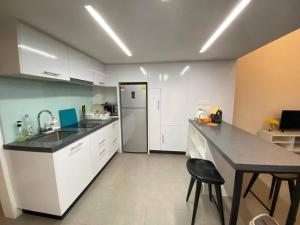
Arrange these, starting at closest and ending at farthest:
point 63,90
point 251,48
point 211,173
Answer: point 211,173 → point 251,48 → point 63,90

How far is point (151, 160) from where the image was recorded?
3.18 metres

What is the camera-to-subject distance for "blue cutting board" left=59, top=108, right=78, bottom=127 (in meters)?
2.46

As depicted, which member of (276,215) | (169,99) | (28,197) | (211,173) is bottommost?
(276,215)

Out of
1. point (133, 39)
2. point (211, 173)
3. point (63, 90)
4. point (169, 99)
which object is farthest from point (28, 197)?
point (169, 99)

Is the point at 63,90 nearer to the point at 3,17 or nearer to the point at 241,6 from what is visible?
the point at 3,17

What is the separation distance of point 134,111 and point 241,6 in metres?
2.67

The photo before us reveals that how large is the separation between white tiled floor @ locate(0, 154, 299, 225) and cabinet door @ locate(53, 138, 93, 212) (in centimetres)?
22

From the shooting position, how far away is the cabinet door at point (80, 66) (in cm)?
219

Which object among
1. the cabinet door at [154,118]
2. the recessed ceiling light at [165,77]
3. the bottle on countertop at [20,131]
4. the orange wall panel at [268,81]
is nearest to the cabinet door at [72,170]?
the bottle on countertop at [20,131]

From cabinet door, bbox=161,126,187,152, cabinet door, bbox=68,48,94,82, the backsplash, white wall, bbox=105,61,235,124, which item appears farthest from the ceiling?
cabinet door, bbox=161,126,187,152

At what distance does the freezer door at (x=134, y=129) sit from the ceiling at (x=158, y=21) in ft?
5.30

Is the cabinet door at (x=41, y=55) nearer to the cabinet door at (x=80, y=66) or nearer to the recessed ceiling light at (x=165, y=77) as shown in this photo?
the cabinet door at (x=80, y=66)

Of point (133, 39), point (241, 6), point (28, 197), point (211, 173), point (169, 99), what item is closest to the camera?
point (241, 6)

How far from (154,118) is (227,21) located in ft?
7.73
